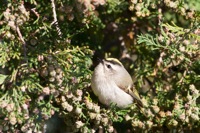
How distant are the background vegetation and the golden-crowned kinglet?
0.08m

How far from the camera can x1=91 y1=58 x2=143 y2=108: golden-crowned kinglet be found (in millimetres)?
3785

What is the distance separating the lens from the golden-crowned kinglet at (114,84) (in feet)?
12.4

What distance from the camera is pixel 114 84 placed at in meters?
3.97

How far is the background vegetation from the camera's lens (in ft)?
10.4

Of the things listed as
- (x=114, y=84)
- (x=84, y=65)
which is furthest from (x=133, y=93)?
(x=84, y=65)

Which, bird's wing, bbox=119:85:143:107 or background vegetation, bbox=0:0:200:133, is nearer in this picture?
background vegetation, bbox=0:0:200:133

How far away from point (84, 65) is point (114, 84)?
0.61 metres

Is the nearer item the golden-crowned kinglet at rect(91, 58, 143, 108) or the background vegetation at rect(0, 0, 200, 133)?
the background vegetation at rect(0, 0, 200, 133)

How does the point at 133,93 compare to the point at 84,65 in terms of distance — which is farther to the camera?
the point at 133,93

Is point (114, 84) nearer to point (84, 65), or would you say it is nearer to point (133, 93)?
point (133, 93)

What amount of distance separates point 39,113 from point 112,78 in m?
0.73

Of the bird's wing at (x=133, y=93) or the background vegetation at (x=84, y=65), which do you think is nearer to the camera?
the background vegetation at (x=84, y=65)

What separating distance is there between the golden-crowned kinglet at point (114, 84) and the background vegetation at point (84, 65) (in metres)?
0.08

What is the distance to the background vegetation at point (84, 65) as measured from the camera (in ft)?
10.4
